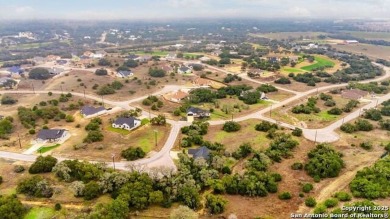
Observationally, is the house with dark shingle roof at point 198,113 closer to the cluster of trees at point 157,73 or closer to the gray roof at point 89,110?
the gray roof at point 89,110

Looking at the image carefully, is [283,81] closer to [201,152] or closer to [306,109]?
[306,109]

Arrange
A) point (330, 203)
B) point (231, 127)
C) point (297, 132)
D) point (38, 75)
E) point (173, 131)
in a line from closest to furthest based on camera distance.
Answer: point (330, 203), point (297, 132), point (173, 131), point (231, 127), point (38, 75)

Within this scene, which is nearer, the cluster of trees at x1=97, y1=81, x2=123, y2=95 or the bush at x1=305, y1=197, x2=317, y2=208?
the bush at x1=305, y1=197, x2=317, y2=208

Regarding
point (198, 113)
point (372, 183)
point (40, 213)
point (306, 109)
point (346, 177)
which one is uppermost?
point (198, 113)

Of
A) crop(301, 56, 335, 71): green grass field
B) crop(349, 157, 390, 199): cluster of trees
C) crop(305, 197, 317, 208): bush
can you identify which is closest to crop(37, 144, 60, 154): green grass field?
crop(305, 197, 317, 208): bush

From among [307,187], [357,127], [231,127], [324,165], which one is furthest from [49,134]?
[357,127]

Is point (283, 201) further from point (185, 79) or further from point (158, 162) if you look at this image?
point (185, 79)

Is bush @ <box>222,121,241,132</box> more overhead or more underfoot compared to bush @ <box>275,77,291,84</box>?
more underfoot

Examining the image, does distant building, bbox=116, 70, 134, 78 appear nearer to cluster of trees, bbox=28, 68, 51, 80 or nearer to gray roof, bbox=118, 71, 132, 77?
gray roof, bbox=118, 71, 132, 77
